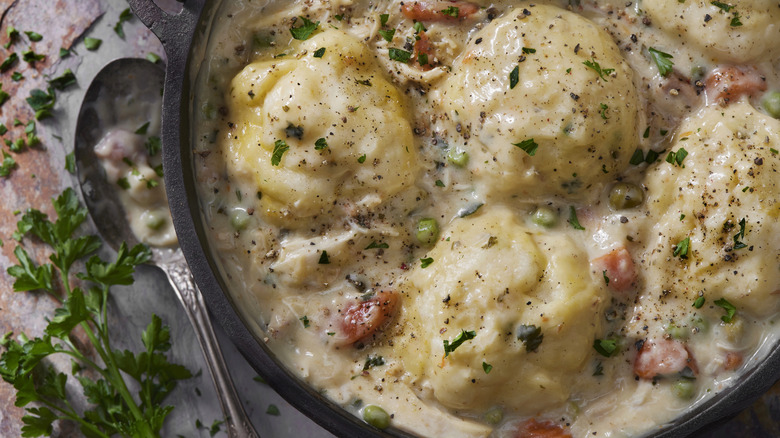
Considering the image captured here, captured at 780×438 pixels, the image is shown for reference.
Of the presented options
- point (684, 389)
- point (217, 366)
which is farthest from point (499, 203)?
point (217, 366)

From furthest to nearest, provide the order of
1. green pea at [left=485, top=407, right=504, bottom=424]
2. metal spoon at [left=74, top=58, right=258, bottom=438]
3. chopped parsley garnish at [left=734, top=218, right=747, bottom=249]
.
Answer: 1. metal spoon at [left=74, top=58, right=258, bottom=438]
2. green pea at [left=485, top=407, right=504, bottom=424]
3. chopped parsley garnish at [left=734, top=218, right=747, bottom=249]

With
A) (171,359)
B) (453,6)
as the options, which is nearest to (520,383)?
(453,6)

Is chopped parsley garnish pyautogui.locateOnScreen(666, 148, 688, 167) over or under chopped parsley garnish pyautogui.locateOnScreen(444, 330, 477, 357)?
over

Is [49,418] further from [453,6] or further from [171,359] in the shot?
[453,6]

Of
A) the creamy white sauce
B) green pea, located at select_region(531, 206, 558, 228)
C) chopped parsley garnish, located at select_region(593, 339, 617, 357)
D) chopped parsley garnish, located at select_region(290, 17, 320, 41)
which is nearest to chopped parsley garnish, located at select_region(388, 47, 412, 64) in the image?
the creamy white sauce

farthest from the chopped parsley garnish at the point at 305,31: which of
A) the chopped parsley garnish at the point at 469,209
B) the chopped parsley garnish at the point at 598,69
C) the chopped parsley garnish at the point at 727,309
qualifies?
the chopped parsley garnish at the point at 727,309

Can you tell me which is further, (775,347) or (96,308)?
(96,308)

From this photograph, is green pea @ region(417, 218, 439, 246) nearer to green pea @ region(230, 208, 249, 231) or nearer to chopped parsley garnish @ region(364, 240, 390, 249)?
chopped parsley garnish @ region(364, 240, 390, 249)

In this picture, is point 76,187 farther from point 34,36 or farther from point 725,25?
point 725,25

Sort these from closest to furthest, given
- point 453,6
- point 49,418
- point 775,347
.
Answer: point 775,347, point 453,6, point 49,418
